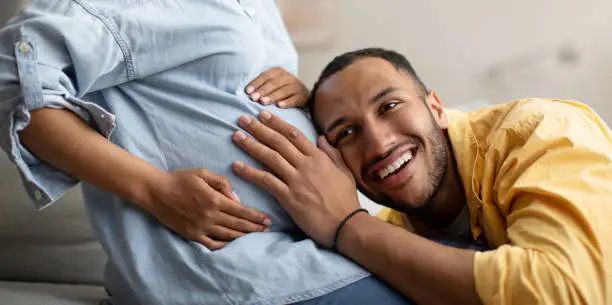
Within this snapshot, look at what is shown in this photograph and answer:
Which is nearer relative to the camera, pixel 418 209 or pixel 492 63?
pixel 418 209

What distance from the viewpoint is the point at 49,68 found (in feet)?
3.05

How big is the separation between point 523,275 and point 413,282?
0.15 metres

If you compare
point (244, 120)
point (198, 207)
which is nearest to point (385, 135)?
point (244, 120)

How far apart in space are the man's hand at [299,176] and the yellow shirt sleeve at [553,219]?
248 millimetres

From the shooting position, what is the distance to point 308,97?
1.22 meters

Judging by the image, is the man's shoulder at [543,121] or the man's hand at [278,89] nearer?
the man's shoulder at [543,121]

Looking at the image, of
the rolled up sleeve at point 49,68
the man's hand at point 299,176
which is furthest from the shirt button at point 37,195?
the man's hand at point 299,176

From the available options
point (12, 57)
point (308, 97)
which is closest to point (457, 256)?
point (308, 97)

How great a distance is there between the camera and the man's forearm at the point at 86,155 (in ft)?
3.09

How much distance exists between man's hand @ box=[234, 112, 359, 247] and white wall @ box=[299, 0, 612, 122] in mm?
→ 1562

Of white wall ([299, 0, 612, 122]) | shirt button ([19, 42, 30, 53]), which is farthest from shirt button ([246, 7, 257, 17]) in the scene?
white wall ([299, 0, 612, 122])

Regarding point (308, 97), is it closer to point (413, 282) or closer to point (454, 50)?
point (413, 282)

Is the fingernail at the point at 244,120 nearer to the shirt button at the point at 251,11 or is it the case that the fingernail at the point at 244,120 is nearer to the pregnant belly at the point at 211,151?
the pregnant belly at the point at 211,151

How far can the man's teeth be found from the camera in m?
1.07
